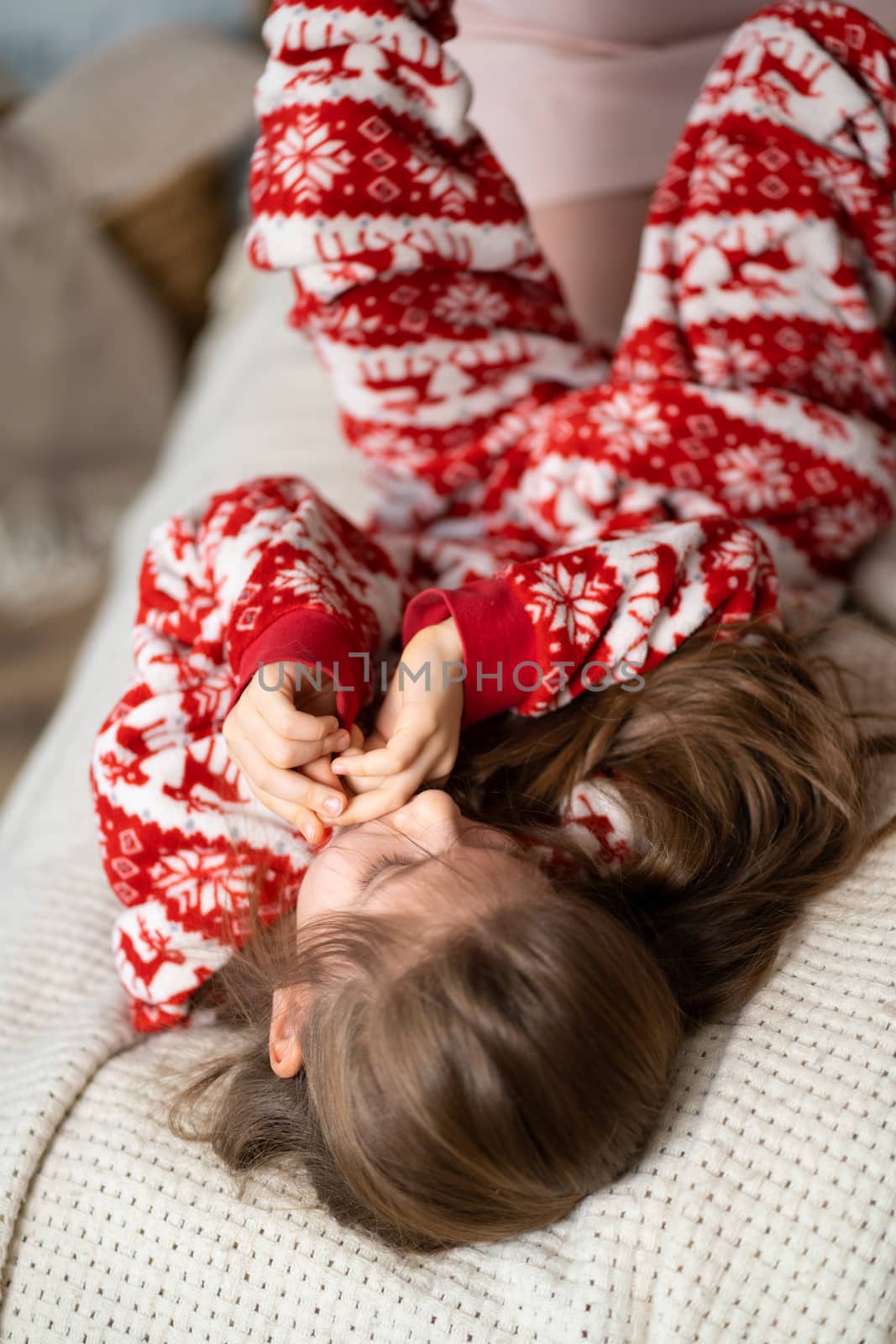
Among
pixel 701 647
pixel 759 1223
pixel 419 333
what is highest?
pixel 419 333

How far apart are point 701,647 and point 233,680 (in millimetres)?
329

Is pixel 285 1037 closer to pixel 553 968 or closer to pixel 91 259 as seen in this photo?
pixel 553 968

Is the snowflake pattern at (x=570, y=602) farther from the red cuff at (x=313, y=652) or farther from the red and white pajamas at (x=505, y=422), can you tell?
the red cuff at (x=313, y=652)

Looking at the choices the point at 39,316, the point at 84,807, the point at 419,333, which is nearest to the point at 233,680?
the point at 84,807

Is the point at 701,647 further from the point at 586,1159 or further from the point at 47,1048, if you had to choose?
the point at 47,1048

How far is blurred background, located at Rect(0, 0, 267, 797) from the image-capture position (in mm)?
1700

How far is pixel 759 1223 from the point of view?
56 centimetres

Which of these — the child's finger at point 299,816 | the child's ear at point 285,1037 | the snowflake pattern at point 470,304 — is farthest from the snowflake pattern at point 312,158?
the child's ear at point 285,1037

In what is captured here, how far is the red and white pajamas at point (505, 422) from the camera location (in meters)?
0.73

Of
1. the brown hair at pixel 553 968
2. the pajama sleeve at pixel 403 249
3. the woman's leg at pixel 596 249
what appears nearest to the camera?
the brown hair at pixel 553 968

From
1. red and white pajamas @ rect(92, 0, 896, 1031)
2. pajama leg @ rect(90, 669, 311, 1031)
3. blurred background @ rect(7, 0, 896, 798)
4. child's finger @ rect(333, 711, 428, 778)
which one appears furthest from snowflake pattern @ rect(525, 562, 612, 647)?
blurred background @ rect(7, 0, 896, 798)

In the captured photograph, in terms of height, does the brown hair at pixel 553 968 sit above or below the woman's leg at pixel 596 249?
below

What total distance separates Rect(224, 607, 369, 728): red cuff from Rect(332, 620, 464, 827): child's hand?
0.03m

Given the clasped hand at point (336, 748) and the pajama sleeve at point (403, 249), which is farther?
the pajama sleeve at point (403, 249)
